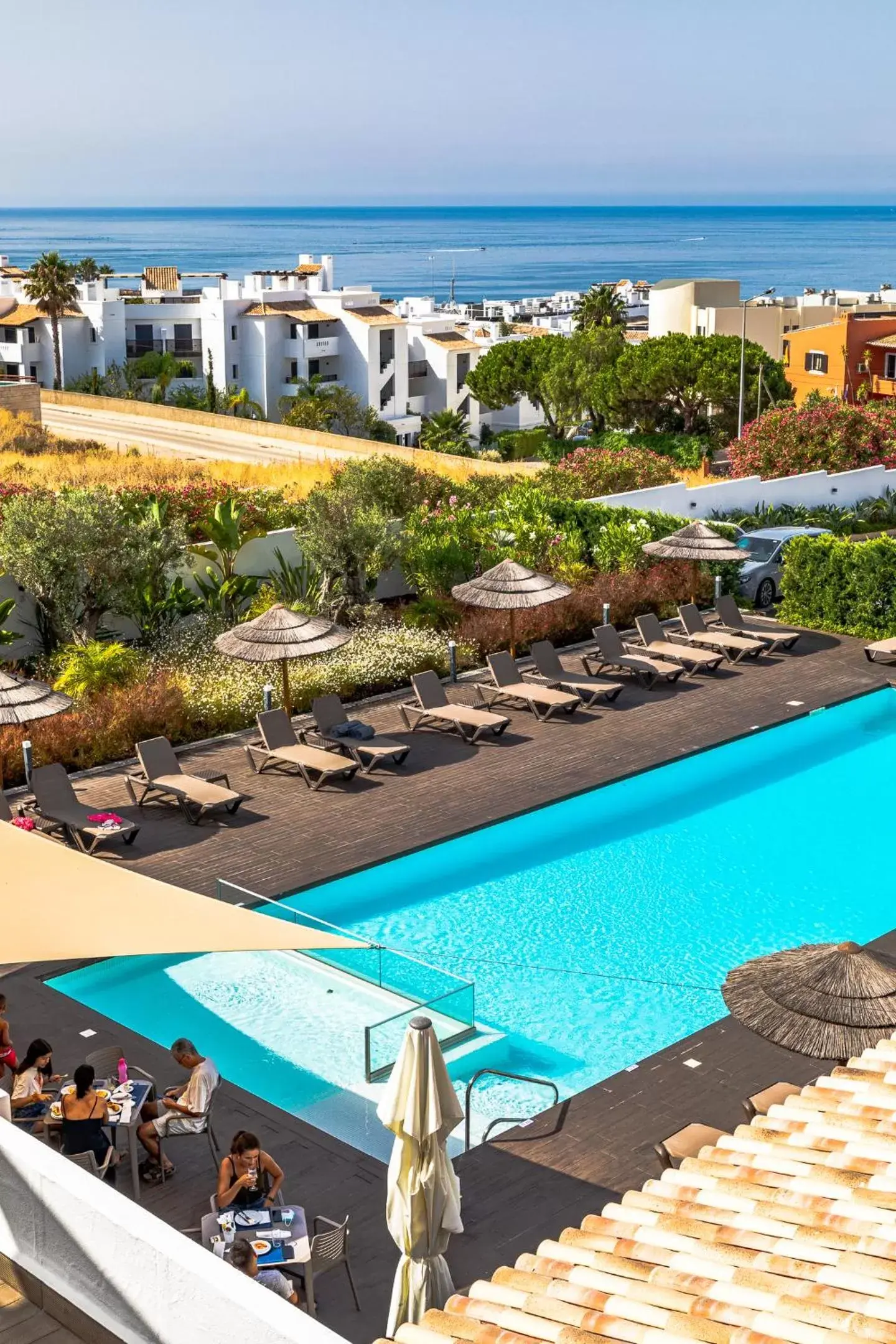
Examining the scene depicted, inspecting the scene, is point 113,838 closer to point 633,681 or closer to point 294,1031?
point 294,1031

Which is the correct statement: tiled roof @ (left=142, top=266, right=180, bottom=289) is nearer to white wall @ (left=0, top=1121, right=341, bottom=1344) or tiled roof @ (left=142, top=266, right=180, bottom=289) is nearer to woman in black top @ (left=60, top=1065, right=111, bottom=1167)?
woman in black top @ (left=60, top=1065, right=111, bottom=1167)

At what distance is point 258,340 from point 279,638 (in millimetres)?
80687

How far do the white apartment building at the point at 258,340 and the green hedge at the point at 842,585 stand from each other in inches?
2771

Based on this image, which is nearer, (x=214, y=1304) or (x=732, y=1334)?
(x=732, y=1334)

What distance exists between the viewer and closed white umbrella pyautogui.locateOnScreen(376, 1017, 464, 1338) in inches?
294

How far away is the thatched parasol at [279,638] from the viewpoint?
17.8 m

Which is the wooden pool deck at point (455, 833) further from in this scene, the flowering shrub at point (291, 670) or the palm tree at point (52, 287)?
the palm tree at point (52, 287)

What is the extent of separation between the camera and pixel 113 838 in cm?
1544

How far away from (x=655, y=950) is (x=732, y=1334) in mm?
8962

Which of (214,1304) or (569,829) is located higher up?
(214,1304)

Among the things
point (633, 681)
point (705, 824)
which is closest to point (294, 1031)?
point (705, 824)

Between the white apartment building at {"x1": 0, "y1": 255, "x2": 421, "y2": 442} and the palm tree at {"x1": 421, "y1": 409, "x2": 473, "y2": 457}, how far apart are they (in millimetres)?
15264

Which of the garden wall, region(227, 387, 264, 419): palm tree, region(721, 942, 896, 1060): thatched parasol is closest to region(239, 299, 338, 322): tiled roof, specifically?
region(227, 387, 264, 419): palm tree

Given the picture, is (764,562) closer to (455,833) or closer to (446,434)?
(455,833)
